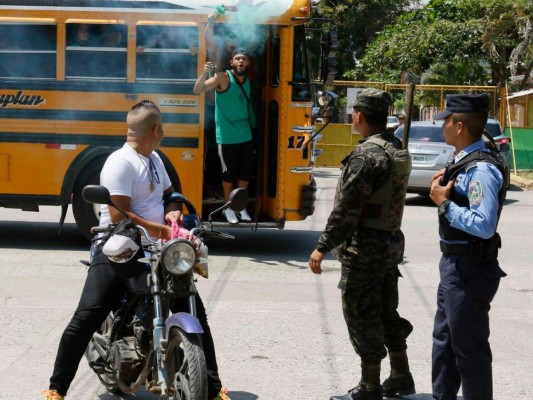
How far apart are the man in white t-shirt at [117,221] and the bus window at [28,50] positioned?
627 centimetres

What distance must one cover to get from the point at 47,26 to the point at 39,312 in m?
4.27

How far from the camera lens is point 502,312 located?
871cm

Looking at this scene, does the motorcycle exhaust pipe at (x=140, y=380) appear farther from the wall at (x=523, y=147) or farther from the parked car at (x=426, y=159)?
the wall at (x=523, y=147)

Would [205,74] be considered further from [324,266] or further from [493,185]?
[493,185]

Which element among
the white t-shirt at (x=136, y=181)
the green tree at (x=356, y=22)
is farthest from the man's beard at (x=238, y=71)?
the green tree at (x=356, y=22)

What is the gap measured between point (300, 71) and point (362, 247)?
608 centimetres

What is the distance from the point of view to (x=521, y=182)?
78.2 feet

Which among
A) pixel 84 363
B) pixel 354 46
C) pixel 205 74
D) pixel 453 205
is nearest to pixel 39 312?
pixel 84 363

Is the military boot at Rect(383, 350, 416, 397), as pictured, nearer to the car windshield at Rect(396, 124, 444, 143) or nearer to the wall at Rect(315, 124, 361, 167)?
the car windshield at Rect(396, 124, 444, 143)

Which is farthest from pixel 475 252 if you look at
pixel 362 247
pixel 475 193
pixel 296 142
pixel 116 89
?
pixel 116 89

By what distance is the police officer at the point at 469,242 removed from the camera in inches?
192

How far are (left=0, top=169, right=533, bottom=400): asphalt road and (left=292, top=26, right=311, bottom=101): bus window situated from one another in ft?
6.29

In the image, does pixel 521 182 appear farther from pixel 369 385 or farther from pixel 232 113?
pixel 369 385

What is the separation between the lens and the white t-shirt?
17.2 feet
